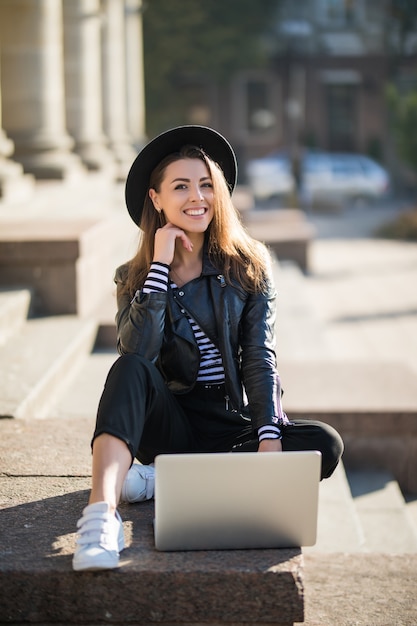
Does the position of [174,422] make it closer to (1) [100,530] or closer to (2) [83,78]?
(1) [100,530]

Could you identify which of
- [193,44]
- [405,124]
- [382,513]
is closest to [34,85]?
[382,513]

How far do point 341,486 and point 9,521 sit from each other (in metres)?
1.97

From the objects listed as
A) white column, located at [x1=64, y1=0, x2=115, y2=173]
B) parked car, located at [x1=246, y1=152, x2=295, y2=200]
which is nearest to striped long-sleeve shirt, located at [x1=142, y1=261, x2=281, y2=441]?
white column, located at [x1=64, y1=0, x2=115, y2=173]

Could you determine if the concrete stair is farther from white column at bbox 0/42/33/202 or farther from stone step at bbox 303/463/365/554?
white column at bbox 0/42/33/202

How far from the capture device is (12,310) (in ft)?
19.2

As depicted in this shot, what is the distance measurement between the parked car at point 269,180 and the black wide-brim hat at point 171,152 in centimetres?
2897

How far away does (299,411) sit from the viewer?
506 centimetres

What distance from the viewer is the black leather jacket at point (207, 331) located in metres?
3.44

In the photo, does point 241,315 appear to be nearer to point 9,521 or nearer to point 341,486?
point 9,521

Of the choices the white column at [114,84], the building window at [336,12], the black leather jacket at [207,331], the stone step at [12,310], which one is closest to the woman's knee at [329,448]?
the black leather jacket at [207,331]

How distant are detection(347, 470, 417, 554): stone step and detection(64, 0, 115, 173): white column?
28.0 ft

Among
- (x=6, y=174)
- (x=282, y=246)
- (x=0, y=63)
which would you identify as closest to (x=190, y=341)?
(x=6, y=174)

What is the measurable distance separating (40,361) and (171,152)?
190cm

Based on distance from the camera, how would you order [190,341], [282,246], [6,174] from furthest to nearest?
1. [282,246]
2. [6,174]
3. [190,341]
